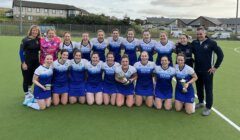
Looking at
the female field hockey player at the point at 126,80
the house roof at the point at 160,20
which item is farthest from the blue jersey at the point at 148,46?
the house roof at the point at 160,20

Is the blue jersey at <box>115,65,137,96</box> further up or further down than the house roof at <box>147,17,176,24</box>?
further down

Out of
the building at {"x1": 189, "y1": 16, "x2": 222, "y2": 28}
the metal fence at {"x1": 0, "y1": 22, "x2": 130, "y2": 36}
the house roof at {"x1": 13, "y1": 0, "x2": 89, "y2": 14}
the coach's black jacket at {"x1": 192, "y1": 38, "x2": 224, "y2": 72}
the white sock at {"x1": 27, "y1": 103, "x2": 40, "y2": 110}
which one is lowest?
the white sock at {"x1": 27, "y1": 103, "x2": 40, "y2": 110}

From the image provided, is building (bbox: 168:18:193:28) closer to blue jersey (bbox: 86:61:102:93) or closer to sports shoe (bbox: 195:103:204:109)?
sports shoe (bbox: 195:103:204:109)

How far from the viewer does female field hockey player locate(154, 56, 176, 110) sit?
687cm

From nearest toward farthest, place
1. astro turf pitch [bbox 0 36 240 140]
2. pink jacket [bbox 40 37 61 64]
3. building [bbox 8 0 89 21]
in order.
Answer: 1. astro turf pitch [bbox 0 36 240 140]
2. pink jacket [bbox 40 37 61 64]
3. building [bbox 8 0 89 21]

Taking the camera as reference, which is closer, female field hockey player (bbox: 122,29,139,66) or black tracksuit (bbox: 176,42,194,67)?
black tracksuit (bbox: 176,42,194,67)

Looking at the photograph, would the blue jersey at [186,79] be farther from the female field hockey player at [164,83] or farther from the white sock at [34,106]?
the white sock at [34,106]

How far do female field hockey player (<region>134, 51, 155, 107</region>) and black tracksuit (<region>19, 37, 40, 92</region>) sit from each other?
238cm

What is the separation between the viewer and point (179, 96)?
685cm

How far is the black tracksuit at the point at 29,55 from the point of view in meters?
7.04

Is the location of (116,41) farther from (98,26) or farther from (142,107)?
(98,26)

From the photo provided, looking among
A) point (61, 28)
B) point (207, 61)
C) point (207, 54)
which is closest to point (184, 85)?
point (207, 61)

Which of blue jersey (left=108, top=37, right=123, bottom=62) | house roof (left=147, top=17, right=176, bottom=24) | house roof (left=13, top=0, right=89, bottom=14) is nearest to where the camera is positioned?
blue jersey (left=108, top=37, right=123, bottom=62)

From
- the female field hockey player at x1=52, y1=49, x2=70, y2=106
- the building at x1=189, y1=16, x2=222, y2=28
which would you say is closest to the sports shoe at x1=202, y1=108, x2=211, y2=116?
the female field hockey player at x1=52, y1=49, x2=70, y2=106
